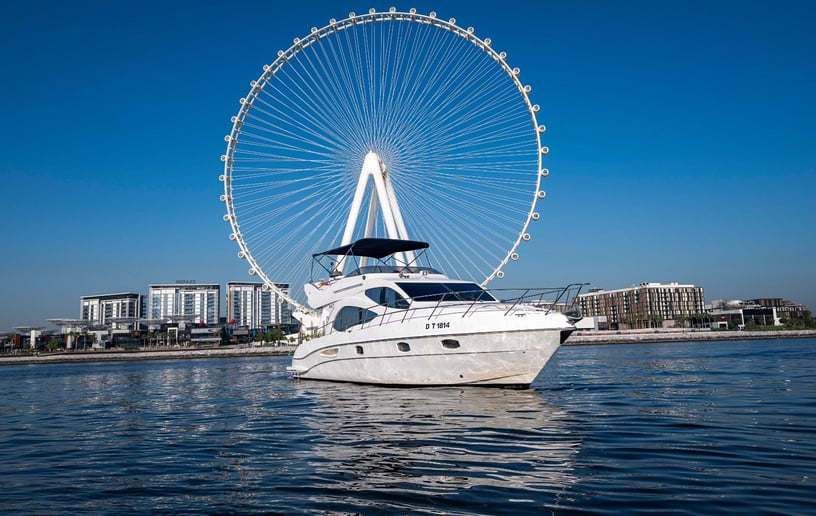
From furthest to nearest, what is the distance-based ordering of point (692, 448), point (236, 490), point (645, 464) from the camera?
point (692, 448) → point (645, 464) → point (236, 490)

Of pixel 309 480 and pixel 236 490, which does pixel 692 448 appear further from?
pixel 236 490

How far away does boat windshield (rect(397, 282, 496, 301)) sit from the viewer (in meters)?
19.2

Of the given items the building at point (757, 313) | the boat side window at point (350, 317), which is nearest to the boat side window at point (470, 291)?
the boat side window at point (350, 317)

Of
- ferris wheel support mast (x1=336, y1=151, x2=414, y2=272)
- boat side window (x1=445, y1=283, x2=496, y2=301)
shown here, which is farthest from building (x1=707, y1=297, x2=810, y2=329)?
boat side window (x1=445, y1=283, x2=496, y2=301)

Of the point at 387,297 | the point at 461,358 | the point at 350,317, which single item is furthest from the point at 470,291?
the point at 350,317

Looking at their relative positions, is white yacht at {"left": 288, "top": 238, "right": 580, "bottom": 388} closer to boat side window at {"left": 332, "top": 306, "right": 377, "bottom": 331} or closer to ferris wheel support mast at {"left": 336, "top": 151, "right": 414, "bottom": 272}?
boat side window at {"left": 332, "top": 306, "right": 377, "bottom": 331}

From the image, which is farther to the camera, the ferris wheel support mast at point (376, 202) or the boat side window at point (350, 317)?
the ferris wheel support mast at point (376, 202)

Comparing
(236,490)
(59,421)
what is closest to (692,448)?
(236,490)

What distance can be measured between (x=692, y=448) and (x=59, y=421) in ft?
48.4

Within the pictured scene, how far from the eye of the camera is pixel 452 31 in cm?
3225

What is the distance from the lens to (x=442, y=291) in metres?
19.6

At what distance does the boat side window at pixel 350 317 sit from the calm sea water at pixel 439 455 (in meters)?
4.08

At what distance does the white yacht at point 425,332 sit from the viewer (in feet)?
51.3

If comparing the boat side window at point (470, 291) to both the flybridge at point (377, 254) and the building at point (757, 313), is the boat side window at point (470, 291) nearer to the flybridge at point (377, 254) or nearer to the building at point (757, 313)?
the flybridge at point (377, 254)
